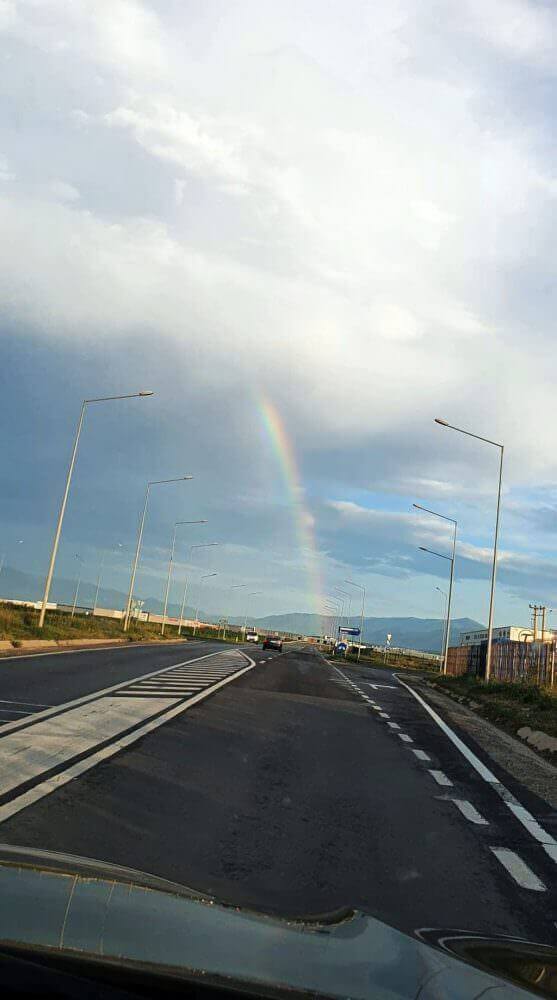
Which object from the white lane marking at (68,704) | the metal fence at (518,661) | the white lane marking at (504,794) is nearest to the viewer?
the white lane marking at (504,794)

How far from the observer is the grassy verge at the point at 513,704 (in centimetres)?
1886

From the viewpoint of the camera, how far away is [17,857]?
3.75 m

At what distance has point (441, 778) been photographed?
10.4 m

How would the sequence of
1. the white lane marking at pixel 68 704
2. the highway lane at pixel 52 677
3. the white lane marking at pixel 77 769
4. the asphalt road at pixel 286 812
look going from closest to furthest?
the asphalt road at pixel 286 812 → the white lane marking at pixel 77 769 → the white lane marking at pixel 68 704 → the highway lane at pixel 52 677

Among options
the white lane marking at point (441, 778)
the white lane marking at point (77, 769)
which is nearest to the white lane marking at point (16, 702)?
the white lane marking at point (77, 769)

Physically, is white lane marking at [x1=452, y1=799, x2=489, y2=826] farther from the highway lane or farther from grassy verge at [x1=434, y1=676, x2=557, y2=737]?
grassy verge at [x1=434, y1=676, x2=557, y2=737]

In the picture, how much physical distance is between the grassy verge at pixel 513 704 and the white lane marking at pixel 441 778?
6.19m

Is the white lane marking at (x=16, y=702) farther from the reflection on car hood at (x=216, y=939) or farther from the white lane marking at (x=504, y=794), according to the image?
the reflection on car hood at (x=216, y=939)

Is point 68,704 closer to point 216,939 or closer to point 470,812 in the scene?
point 470,812

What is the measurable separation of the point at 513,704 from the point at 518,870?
60.0 ft

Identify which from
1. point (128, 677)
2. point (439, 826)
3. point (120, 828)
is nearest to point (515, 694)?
point (128, 677)

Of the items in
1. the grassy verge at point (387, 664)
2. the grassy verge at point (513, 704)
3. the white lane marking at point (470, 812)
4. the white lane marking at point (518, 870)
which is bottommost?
the white lane marking at point (518, 870)

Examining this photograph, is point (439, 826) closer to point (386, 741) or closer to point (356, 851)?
point (356, 851)

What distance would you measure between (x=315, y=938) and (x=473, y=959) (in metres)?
0.63
